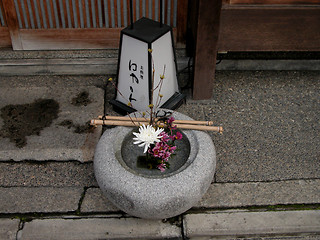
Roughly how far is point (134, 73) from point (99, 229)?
149 centimetres

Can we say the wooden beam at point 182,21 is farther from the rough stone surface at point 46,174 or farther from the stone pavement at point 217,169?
the rough stone surface at point 46,174

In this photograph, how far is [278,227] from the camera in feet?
10.5

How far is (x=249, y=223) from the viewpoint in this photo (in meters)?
3.21

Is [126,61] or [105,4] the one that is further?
[105,4]

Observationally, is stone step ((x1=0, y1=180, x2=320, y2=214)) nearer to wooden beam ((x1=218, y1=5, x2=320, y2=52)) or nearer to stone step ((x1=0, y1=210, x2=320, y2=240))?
stone step ((x1=0, y1=210, x2=320, y2=240))

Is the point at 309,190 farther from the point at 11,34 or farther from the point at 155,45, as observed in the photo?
the point at 11,34

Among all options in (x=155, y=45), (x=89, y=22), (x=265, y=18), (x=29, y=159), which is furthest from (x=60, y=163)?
(x=265, y=18)

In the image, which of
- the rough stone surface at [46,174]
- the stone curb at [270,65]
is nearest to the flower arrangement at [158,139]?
the rough stone surface at [46,174]

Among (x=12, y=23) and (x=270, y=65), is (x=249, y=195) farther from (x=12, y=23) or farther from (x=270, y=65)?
(x=12, y=23)

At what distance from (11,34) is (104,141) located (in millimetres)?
2235

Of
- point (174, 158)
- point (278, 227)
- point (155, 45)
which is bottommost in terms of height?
point (278, 227)

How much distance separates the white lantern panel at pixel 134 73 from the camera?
11.7 feet

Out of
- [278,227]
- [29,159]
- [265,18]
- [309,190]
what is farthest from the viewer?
[265,18]

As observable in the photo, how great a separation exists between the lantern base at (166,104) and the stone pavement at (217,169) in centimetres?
16
